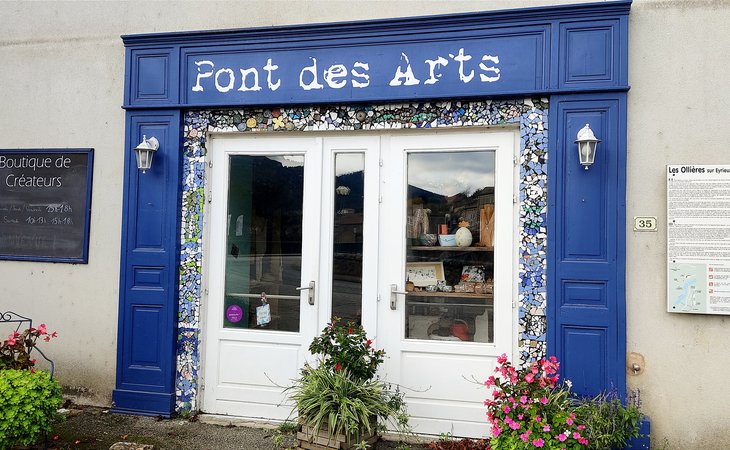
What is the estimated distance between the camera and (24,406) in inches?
158

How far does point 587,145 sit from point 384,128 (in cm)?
160

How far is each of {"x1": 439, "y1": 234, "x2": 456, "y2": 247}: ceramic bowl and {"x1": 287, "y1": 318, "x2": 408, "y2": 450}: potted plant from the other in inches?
38.9

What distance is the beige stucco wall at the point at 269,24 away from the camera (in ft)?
14.3

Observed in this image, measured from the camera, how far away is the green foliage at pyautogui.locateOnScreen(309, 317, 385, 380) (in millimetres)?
4422

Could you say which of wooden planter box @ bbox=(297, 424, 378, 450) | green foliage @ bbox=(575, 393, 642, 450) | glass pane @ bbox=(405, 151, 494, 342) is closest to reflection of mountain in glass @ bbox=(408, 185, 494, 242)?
glass pane @ bbox=(405, 151, 494, 342)

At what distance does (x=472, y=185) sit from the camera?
488 centimetres

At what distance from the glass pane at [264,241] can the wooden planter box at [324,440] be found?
40.0 inches

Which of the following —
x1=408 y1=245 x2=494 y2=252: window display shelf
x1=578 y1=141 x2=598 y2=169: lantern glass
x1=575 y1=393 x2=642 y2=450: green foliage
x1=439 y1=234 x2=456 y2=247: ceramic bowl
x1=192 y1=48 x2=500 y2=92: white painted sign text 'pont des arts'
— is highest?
x1=192 y1=48 x2=500 y2=92: white painted sign text 'pont des arts'

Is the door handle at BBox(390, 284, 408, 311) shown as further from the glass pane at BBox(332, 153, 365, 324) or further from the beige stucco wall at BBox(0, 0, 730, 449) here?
the beige stucco wall at BBox(0, 0, 730, 449)

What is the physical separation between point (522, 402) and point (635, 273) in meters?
1.41

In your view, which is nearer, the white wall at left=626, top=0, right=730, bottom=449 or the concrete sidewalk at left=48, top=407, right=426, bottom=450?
the white wall at left=626, top=0, right=730, bottom=449

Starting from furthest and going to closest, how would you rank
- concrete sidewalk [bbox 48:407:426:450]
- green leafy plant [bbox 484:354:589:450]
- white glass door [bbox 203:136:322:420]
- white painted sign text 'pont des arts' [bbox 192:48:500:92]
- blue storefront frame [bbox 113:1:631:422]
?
white glass door [bbox 203:136:322:420] → white painted sign text 'pont des arts' [bbox 192:48:500:92] → concrete sidewalk [bbox 48:407:426:450] → blue storefront frame [bbox 113:1:631:422] → green leafy plant [bbox 484:354:589:450]

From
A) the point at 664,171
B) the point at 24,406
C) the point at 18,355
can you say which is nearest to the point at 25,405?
the point at 24,406

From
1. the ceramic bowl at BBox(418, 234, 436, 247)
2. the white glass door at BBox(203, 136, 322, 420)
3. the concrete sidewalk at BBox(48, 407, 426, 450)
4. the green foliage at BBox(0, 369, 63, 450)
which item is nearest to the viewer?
the green foliage at BBox(0, 369, 63, 450)
